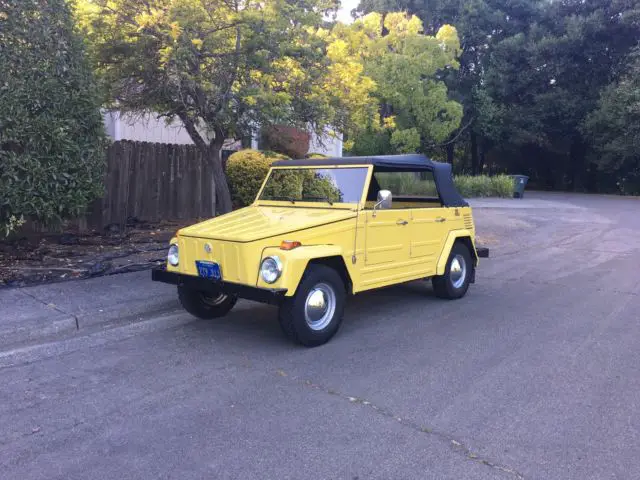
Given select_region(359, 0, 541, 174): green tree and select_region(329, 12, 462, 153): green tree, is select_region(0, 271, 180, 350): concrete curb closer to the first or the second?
select_region(329, 12, 462, 153): green tree

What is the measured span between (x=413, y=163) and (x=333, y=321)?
255 cm

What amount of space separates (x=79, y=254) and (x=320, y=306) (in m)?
5.12

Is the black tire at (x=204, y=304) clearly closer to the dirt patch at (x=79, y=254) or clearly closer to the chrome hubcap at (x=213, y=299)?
the chrome hubcap at (x=213, y=299)

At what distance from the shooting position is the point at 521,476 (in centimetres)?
329

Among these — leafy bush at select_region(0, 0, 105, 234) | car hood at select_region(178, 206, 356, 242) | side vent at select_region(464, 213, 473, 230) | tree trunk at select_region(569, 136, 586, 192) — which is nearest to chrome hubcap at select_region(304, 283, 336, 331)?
car hood at select_region(178, 206, 356, 242)

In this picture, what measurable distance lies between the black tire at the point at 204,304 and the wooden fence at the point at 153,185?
5.35 meters

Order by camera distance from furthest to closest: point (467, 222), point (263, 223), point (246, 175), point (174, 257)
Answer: point (246, 175) < point (467, 222) < point (174, 257) < point (263, 223)

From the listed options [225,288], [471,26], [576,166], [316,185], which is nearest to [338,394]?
[225,288]

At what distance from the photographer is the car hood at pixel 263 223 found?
537 centimetres

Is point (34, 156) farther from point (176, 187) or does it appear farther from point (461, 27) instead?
point (461, 27)

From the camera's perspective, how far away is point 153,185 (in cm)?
1194

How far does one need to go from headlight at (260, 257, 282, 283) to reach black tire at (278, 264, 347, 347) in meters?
0.24

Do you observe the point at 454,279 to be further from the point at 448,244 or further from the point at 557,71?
the point at 557,71

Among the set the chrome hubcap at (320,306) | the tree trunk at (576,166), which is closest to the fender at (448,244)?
the chrome hubcap at (320,306)
